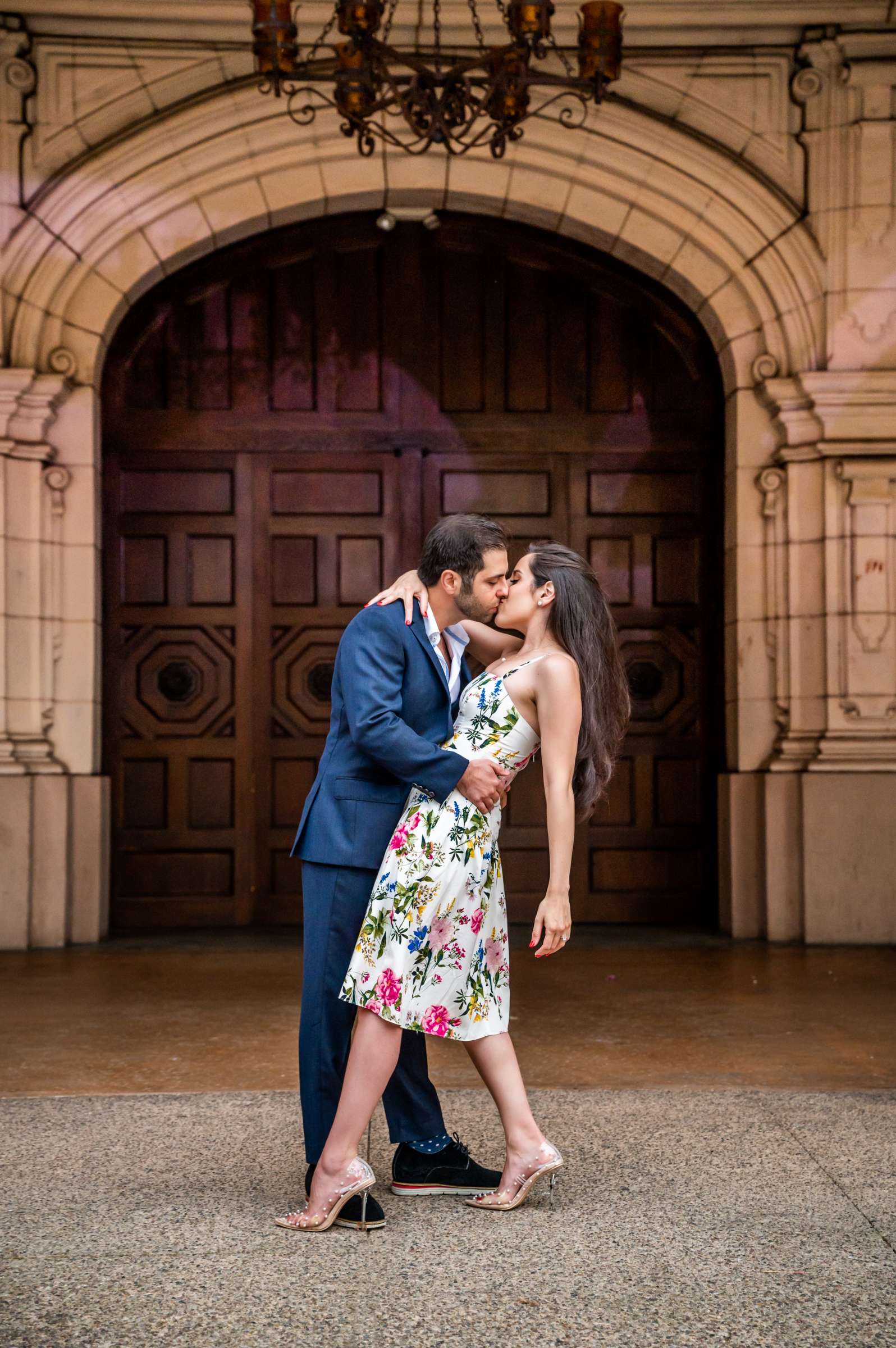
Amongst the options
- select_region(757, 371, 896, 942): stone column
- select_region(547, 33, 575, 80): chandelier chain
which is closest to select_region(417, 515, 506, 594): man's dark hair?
select_region(547, 33, 575, 80): chandelier chain

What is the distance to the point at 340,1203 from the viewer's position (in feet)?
9.24

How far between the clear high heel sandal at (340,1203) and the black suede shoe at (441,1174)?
0.29 metres

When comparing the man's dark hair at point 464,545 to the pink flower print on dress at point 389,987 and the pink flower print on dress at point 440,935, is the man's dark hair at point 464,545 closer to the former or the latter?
the pink flower print on dress at point 440,935

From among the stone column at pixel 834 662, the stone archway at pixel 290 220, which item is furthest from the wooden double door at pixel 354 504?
the stone column at pixel 834 662

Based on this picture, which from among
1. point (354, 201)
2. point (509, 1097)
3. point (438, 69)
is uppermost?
point (354, 201)

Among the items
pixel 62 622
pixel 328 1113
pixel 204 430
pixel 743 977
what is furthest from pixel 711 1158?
pixel 204 430

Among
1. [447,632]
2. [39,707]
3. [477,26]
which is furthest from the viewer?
[39,707]

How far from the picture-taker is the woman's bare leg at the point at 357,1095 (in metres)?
2.84

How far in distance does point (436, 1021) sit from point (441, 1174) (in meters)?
0.45

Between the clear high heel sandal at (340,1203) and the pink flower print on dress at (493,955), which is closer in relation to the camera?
the clear high heel sandal at (340,1203)

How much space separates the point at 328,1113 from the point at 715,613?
19.4ft

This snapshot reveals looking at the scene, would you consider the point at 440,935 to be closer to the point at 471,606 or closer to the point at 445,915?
the point at 445,915

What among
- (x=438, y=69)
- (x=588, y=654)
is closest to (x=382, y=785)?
(x=588, y=654)

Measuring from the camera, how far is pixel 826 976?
6340mm
